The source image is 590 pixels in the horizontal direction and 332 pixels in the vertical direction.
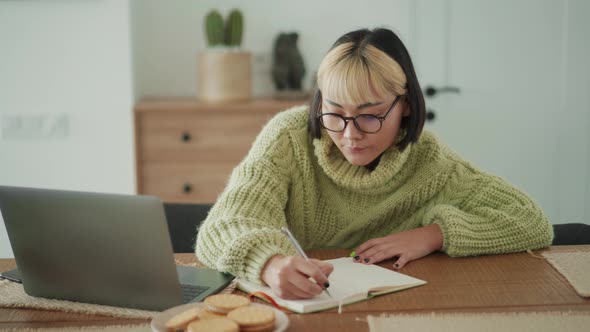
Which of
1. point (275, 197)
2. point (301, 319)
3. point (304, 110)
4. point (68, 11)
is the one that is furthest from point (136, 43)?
point (301, 319)

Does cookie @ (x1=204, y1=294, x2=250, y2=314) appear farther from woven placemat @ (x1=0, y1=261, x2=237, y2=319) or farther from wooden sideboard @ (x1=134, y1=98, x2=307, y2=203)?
wooden sideboard @ (x1=134, y1=98, x2=307, y2=203)

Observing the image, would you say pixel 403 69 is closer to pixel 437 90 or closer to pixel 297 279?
pixel 297 279

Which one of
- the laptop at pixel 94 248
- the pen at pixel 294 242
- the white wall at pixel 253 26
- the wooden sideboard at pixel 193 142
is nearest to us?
the laptop at pixel 94 248

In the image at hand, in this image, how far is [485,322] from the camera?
3.65 feet

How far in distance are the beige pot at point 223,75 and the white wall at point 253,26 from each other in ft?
1.01

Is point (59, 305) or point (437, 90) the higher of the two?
point (437, 90)

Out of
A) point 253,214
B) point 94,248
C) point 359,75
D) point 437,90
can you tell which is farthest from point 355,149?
point 437,90

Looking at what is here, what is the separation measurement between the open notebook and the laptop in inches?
6.5

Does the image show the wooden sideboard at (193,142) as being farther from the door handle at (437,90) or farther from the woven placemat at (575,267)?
the woven placemat at (575,267)

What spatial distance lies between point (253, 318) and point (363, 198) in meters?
0.73

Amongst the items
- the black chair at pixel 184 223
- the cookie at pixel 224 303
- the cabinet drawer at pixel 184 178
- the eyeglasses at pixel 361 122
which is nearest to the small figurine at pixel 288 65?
the cabinet drawer at pixel 184 178

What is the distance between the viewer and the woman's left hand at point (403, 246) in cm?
144

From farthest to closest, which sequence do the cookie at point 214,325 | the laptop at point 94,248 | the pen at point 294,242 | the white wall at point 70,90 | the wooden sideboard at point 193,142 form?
1. the wooden sideboard at point 193,142
2. the white wall at point 70,90
3. the pen at point 294,242
4. the laptop at point 94,248
5. the cookie at point 214,325

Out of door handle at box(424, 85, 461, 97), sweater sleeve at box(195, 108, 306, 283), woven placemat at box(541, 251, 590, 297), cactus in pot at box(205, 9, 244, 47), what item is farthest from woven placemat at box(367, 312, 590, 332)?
door handle at box(424, 85, 461, 97)
